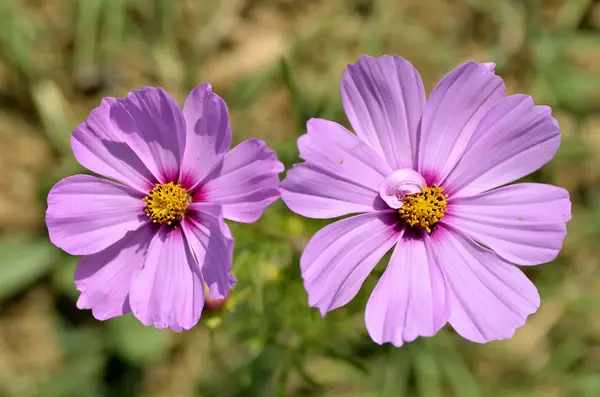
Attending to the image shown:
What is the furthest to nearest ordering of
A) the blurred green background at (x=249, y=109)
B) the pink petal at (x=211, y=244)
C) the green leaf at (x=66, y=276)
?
the blurred green background at (x=249, y=109) < the green leaf at (x=66, y=276) < the pink petal at (x=211, y=244)

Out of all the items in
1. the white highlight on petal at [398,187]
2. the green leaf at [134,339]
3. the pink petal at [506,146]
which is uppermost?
the pink petal at [506,146]

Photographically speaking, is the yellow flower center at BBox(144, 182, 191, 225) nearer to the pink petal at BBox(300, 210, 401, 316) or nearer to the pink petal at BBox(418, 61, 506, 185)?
the pink petal at BBox(300, 210, 401, 316)

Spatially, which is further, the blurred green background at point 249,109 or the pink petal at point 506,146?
the blurred green background at point 249,109

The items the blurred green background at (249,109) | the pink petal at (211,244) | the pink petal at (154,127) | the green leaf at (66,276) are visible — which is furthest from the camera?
the blurred green background at (249,109)

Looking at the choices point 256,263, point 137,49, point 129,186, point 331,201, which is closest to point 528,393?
point 256,263

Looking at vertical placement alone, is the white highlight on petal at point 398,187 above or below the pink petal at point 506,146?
below

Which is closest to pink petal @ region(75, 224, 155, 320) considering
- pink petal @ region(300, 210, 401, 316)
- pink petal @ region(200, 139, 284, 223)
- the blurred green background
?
pink petal @ region(200, 139, 284, 223)

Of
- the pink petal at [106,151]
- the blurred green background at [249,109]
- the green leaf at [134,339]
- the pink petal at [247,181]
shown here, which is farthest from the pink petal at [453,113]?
the green leaf at [134,339]

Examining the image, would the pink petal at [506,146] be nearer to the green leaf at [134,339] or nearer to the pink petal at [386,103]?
the pink petal at [386,103]
